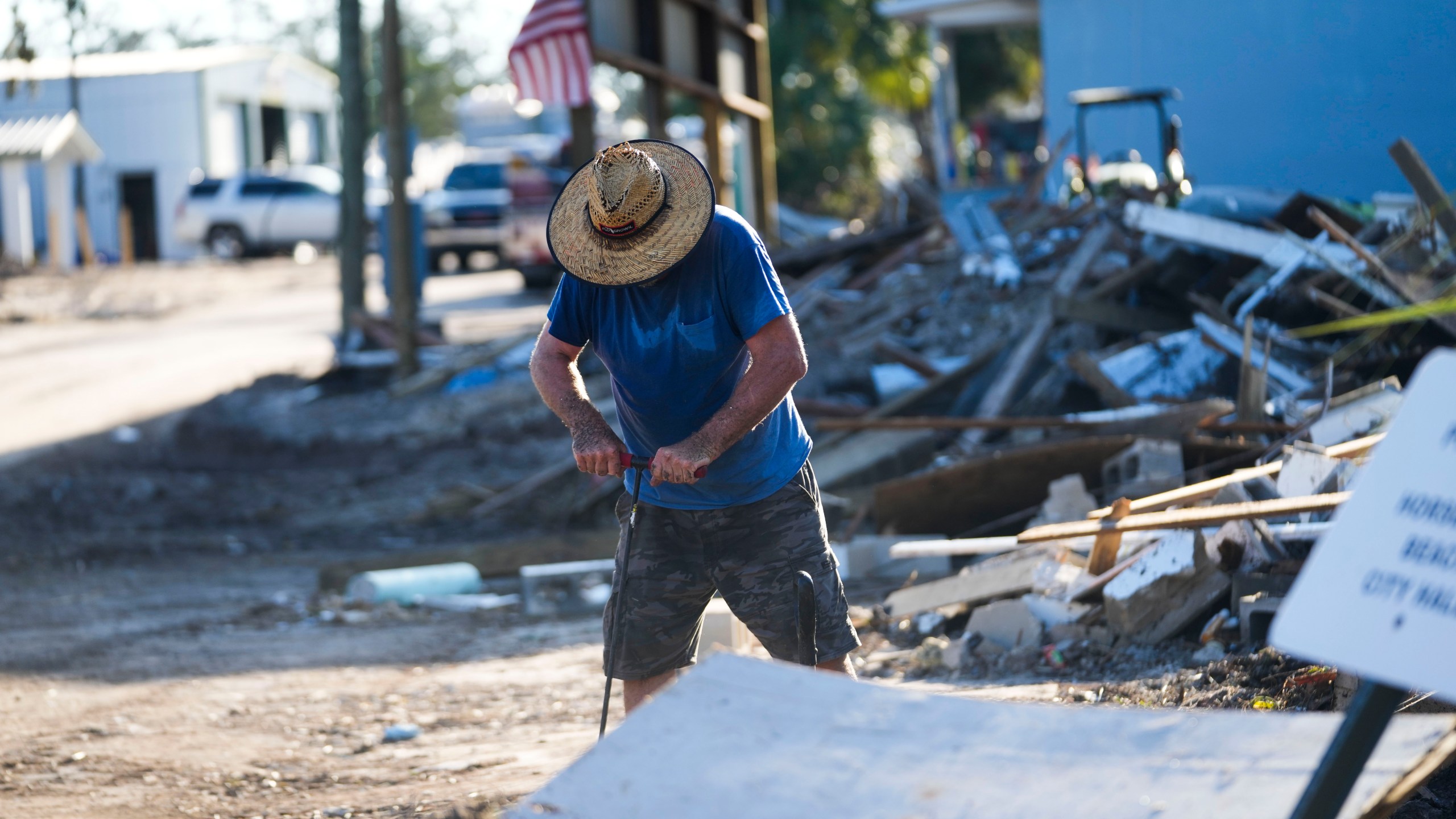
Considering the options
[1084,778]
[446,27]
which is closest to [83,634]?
[1084,778]

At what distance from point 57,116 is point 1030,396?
3064 centimetres

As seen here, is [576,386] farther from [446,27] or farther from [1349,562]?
[446,27]

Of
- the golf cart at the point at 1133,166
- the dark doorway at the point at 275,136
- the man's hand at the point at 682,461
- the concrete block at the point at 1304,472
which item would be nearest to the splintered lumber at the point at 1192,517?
the concrete block at the point at 1304,472

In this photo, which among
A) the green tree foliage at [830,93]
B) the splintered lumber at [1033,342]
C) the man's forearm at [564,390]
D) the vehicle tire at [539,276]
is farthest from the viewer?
the green tree foliage at [830,93]

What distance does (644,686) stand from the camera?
Answer: 3930mm

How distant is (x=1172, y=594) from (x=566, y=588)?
140 inches

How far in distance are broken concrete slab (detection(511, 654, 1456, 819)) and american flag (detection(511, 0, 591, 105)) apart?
31.3 ft

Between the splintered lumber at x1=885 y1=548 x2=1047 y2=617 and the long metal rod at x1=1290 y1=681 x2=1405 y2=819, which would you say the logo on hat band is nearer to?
the long metal rod at x1=1290 y1=681 x2=1405 y2=819

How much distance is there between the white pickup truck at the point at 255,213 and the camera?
3328 centimetres

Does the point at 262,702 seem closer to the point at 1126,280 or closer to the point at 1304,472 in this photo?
the point at 1304,472

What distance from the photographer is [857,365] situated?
10.8 m

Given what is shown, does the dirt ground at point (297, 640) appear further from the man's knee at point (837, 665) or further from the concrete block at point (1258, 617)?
the man's knee at point (837, 665)

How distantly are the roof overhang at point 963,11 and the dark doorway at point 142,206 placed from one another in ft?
81.6

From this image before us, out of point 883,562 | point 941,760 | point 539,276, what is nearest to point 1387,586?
point 941,760
